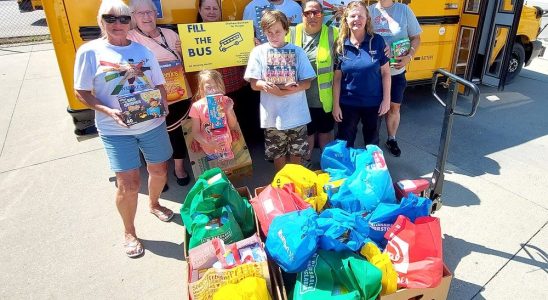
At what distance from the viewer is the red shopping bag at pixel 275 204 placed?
2383mm

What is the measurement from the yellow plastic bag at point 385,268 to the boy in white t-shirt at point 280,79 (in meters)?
1.29

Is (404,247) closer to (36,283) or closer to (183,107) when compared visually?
(183,107)

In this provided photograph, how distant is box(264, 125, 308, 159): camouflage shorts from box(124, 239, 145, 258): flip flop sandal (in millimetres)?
1285

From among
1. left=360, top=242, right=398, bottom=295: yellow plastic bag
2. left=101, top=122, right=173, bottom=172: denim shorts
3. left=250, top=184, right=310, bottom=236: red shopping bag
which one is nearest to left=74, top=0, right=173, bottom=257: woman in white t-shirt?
left=101, top=122, right=173, bottom=172: denim shorts

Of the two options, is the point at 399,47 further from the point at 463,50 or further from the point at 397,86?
the point at 463,50

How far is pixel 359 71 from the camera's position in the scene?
9.76 feet

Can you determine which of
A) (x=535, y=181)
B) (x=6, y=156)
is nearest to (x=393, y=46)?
(x=535, y=181)

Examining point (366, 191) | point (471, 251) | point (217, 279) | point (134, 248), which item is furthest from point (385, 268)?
point (134, 248)

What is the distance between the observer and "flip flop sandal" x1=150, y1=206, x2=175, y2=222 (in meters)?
3.09

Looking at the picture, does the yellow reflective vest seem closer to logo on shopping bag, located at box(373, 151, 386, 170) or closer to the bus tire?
logo on shopping bag, located at box(373, 151, 386, 170)

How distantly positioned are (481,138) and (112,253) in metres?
4.28

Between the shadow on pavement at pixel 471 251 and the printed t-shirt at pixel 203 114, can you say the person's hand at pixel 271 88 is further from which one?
the shadow on pavement at pixel 471 251

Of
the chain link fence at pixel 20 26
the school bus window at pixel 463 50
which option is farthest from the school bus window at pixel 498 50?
the chain link fence at pixel 20 26

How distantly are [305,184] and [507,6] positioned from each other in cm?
401
